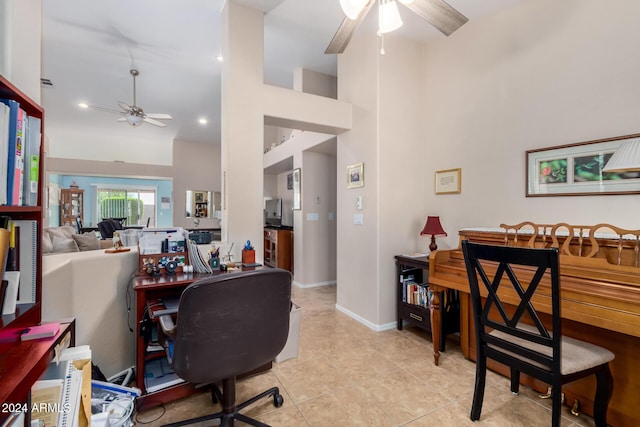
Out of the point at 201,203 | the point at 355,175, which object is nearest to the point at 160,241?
the point at 355,175

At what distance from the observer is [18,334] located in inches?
35.8

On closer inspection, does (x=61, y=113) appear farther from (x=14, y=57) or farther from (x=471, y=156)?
(x=471, y=156)

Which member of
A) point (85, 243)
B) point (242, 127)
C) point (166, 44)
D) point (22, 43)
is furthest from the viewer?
point (85, 243)

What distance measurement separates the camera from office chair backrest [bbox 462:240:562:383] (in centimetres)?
137

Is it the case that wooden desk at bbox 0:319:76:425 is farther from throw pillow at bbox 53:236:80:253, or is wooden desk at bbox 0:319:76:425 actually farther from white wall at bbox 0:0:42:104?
throw pillow at bbox 53:236:80:253

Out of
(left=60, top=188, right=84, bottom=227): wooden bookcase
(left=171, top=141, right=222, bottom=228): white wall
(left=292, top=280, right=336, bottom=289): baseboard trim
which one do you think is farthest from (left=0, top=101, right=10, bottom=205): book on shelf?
(left=60, top=188, right=84, bottom=227): wooden bookcase

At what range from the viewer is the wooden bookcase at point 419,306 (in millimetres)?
2592

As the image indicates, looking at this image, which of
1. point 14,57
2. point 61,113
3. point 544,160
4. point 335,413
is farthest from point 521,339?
point 61,113

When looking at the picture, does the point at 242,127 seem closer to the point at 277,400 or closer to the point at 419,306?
the point at 277,400

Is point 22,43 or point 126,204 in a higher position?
point 22,43

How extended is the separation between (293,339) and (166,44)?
3549mm

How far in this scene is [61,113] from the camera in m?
5.93

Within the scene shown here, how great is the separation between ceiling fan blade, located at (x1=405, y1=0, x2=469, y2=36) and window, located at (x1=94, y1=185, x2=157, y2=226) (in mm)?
9554

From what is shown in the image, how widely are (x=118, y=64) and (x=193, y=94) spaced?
1170 millimetres
